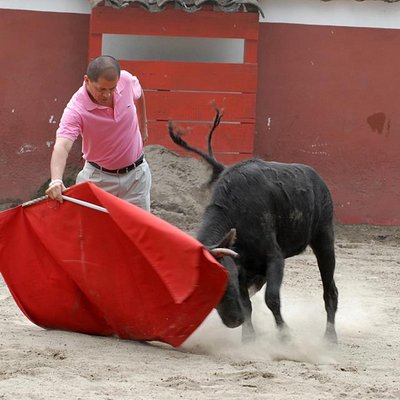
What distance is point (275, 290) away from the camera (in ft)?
17.4

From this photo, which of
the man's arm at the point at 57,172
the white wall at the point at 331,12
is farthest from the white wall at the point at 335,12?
the man's arm at the point at 57,172

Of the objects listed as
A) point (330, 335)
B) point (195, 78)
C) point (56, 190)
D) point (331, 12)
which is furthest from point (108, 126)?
point (331, 12)

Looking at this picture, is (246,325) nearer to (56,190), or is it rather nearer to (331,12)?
(56,190)

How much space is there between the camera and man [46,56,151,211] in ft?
17.6

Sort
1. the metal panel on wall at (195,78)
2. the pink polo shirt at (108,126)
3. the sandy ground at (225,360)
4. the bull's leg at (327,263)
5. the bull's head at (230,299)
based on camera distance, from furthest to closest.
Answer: the metal panel on wall at (195,78) < the bull's leg at (327,263) < the pink polo shirt at (108,126) < the bull's head at (230,299) < the sandy ground at (225,360)

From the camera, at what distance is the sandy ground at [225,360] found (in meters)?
4.41

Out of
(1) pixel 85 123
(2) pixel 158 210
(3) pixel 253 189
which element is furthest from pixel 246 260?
(2) pixel 158 210

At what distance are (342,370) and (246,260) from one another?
775 mm

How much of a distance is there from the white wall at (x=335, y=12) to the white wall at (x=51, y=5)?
181cm

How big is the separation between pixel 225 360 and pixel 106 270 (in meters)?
0.72

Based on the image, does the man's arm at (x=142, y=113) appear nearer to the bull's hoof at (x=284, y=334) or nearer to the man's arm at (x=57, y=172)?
the man's arm at (x=57, y=172)

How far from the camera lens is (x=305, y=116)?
11289mm

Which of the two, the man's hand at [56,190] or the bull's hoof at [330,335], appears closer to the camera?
the man's hand at [56,190]

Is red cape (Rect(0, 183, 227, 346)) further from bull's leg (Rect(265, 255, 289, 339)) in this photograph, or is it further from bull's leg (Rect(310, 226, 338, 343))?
bull's leg (Rect(310, 226, 338, 343))
